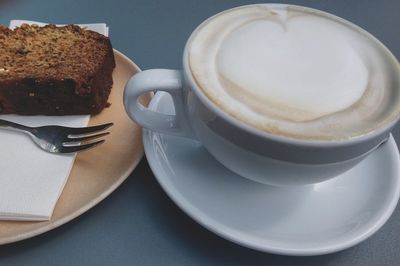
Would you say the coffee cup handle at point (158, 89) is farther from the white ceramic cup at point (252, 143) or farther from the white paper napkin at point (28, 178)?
the white paper napkin at point (28, 178)

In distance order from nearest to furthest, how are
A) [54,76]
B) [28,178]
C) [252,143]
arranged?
[252,143]
[28,178]
[54,76]

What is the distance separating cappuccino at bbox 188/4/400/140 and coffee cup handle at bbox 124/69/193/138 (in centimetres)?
4

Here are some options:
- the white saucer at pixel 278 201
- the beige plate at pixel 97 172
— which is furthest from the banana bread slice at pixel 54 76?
the white saucer at pixel 278 201

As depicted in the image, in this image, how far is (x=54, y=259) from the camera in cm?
47

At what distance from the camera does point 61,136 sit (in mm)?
580

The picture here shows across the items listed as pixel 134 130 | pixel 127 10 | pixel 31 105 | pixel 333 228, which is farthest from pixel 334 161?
pixel 127 10

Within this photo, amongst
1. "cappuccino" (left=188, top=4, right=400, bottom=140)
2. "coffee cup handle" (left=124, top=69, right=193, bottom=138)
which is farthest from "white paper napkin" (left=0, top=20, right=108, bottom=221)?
"cappuccino" (left=188, top=4, right=400, bottom=140)

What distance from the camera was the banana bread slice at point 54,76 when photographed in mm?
622

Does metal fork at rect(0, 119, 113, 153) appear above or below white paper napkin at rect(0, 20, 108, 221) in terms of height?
above

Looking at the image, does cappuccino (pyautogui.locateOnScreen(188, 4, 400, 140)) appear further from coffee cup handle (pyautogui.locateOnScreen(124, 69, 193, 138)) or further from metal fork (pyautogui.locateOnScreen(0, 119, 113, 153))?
metal fork (pyautogui.locateOnScreen(0, 119, 113, 153))

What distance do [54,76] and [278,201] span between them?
1.32ft

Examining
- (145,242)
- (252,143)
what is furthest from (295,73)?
(145,242)

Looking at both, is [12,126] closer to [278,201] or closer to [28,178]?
[28,178]

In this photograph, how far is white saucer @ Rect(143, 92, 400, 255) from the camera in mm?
444
